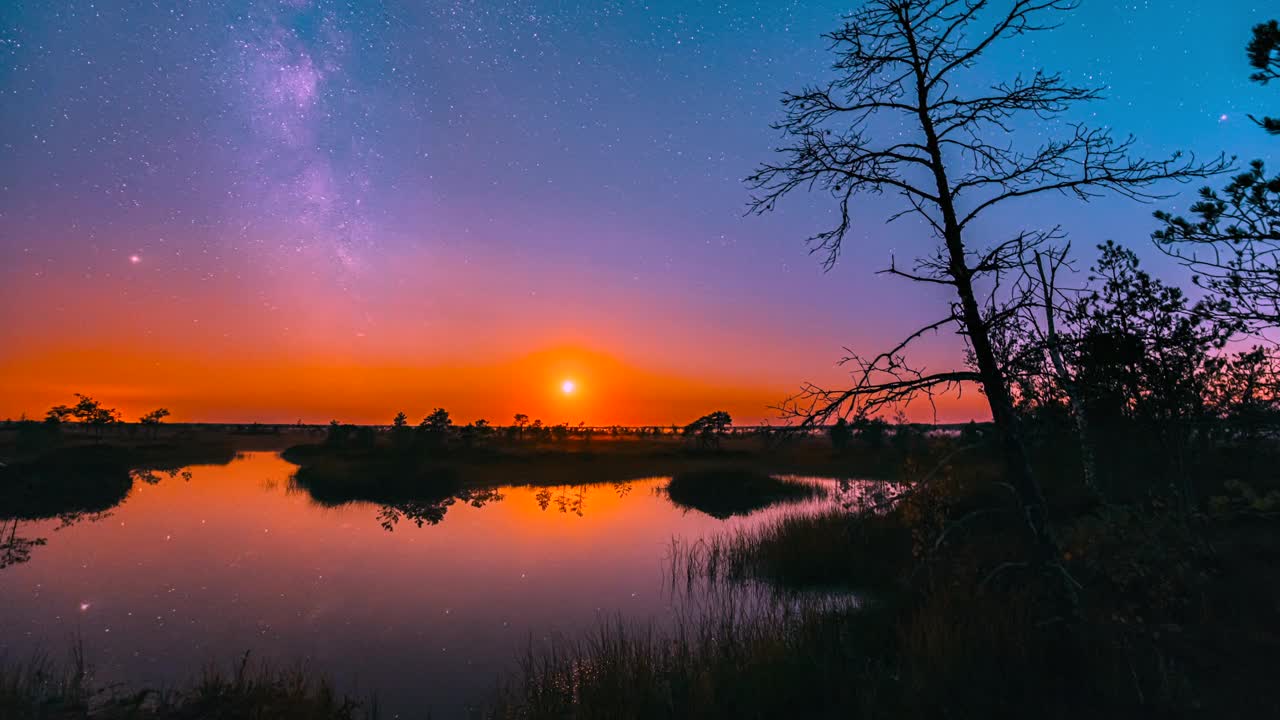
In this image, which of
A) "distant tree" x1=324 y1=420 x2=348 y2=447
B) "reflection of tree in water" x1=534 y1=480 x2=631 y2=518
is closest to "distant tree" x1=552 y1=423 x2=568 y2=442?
"distant tree" x1=324 y1=420 x2=348 y2=447

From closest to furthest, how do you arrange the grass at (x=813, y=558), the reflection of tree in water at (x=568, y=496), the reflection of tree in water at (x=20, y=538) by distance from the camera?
the grass at (x=813, y=558) → the reflection of tree in water at (x=20, y=538) → the reflection of tree in water at (x=568, y=496)

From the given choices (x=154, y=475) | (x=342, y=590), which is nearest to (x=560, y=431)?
(x=154, y=475)

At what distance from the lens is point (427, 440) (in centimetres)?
6688

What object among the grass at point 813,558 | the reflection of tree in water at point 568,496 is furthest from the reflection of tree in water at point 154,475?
the grass at point 813,558

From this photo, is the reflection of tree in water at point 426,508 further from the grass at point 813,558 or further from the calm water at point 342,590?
the grass at point 813,558

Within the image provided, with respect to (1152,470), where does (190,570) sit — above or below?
below

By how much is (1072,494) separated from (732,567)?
1138 cm

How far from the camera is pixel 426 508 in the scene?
104 ft

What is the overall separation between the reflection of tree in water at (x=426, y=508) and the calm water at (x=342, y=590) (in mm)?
734

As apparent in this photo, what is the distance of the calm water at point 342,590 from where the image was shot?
11227 millimetres

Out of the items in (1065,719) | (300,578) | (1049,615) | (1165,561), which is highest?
(1165,561)

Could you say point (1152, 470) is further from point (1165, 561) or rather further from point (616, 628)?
point (616, 628)

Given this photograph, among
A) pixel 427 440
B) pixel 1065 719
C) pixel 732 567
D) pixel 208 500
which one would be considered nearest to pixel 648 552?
pixel 732 567

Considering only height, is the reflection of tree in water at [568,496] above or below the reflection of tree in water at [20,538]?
above
